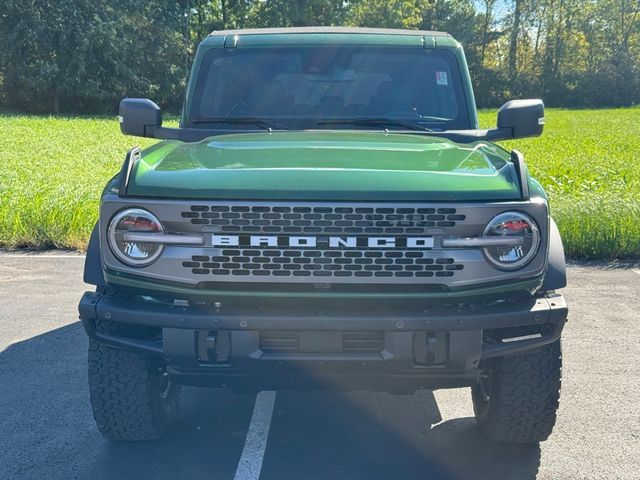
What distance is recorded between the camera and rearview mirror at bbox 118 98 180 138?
14.5 feet

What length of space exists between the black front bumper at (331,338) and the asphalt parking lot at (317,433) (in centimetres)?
64

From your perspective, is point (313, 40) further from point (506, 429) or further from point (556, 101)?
point (556, 101)

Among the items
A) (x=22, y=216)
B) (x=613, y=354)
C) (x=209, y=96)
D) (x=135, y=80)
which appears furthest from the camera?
(x=135, y=80)

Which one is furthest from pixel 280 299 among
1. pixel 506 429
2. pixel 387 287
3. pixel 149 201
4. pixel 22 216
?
pixel 22 216

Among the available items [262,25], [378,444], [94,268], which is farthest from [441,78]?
[262,25]

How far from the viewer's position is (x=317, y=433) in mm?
3861

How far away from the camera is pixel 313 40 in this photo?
4.74m

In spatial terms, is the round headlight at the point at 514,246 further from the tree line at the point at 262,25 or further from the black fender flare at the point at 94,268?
the tree line at the point at 262,25

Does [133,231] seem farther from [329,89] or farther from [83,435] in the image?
[329,89]

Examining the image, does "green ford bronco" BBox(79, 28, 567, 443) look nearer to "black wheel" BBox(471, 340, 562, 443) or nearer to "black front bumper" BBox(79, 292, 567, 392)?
"black front bumper" BBox(79, 292, 567, 392)

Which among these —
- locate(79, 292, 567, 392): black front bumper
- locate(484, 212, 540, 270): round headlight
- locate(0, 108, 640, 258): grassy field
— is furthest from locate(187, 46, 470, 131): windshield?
locate(0, 108, 640, 258): grassy field

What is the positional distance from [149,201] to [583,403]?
8.76ft

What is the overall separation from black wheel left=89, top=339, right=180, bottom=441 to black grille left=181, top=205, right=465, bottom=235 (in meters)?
0.84

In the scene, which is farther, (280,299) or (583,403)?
(583,403)
